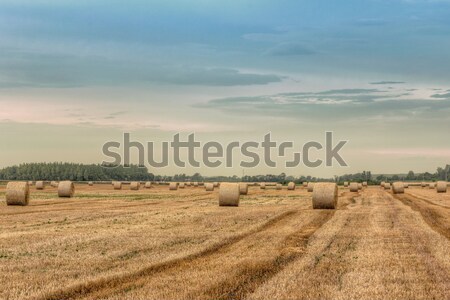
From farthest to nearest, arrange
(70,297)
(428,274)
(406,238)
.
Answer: (406,238) < (428,274) < (70,297)

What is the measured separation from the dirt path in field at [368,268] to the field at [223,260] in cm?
2

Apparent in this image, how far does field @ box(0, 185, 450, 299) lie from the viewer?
474 inches

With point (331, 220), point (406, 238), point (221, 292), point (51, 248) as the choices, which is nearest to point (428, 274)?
point (221, 292)

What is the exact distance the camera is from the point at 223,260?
15.6m

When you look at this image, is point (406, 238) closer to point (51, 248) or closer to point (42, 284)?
point (51, 248)

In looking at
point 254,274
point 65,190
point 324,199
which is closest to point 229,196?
point 324,199

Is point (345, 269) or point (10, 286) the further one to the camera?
point (345, 269)

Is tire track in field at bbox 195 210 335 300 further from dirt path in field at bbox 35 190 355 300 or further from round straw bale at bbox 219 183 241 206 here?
round straw bale at bbox 219 183 241 206

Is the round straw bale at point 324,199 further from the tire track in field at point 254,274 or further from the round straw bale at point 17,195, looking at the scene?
the round straw bale at point 17,195

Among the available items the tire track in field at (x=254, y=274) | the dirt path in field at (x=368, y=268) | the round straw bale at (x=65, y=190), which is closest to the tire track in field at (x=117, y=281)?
the tire track in field at (x=254, y=274)

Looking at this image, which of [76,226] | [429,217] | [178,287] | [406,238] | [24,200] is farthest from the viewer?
[24,200]

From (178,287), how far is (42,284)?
8.65ft

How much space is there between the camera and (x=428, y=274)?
13.9 meters

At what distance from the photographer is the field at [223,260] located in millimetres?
12031
